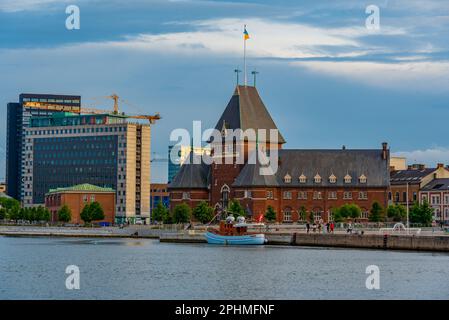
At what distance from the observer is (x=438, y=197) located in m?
175

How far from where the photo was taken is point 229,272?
84.8 metres

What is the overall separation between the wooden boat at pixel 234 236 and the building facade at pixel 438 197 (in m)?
49.5

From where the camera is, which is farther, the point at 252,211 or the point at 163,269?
the point at 252,211

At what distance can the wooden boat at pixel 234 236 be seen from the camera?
417 ft

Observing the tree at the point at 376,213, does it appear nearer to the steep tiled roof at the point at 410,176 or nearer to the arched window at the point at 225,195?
the steep tiled roof at the point at 410,176

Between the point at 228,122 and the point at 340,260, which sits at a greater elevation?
the point at 228,122

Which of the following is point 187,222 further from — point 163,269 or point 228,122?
point 163,269

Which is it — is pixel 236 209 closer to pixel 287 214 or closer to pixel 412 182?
pixel 287 214

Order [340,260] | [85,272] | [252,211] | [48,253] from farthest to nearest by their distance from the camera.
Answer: [252,211], [48,253], [340,260], [85,272]

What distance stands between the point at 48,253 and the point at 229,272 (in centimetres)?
3154

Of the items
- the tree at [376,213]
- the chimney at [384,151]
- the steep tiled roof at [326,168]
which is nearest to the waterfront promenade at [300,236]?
the steep tiled roof at [326,168]

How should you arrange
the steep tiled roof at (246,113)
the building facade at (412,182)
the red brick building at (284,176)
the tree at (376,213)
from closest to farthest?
the tree at (376,213) → the red brick building at (284,176) → the steep tiled roof at (246,113) → the building facade at (412,182)
